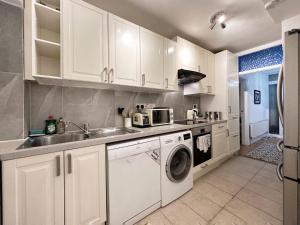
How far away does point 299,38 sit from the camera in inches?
40.3

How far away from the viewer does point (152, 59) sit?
6.44ft

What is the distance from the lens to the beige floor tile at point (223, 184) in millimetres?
1980

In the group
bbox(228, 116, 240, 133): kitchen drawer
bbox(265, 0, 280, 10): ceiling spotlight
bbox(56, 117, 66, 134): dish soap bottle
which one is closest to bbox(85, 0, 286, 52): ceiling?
bbox(265, 0, 280, 10): ceiling spotlight

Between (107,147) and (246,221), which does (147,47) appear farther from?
(246,221)

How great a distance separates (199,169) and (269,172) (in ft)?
4.56

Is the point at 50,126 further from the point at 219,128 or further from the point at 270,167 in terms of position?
the point at 270,167

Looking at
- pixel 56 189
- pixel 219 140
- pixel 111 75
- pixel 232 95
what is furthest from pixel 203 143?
pixel 56 189

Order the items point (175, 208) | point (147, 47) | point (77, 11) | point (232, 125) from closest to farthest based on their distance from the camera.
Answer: point (77, 11), point (175, 208), point (147, 47), point (232, 125)

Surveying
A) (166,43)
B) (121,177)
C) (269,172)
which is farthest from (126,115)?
(269,172)

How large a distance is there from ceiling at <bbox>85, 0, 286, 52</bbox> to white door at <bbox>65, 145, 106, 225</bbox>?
5.76ft

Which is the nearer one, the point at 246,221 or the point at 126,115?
the point at 246,221

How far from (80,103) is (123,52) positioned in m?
0.83

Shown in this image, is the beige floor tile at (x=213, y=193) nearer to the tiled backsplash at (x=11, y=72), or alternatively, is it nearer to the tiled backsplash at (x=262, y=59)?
the tiled backsplash at (x=11, y=72)

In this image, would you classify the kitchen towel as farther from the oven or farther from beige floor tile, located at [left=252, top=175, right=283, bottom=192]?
beige floor tile, located at [left=252, top=175, right=283, bottom=192]
